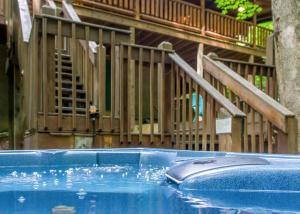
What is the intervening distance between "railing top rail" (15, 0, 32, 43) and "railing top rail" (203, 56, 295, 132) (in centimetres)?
244

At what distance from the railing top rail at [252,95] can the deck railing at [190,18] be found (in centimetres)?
522

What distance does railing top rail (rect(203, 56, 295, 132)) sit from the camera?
391 centimetres

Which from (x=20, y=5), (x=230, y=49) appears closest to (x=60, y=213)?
(x=20, y=5)

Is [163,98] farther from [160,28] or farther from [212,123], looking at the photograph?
[160,28]

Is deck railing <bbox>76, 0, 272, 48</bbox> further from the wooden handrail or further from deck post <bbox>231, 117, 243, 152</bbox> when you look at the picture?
deck post <bbox>231, 117, 243, 152</bbox>

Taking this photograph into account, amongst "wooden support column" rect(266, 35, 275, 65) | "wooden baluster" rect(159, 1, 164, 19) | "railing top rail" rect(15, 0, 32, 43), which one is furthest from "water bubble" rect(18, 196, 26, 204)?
"wooden baluster" rect(159, 1, 164, 19)

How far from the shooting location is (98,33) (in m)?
4.80

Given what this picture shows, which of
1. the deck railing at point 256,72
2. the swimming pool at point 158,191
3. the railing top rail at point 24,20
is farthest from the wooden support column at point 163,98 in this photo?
the swimming pool at point 158,191

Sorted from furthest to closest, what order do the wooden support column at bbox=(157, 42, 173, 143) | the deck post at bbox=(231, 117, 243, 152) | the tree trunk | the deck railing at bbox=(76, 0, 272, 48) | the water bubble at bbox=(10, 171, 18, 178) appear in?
the deck railing at bbox=(76, 0, 272, 48) < the tree trunk < the wooden support column at bbox=(157, 42, 173, 143) < the deck post at bbox=(231, 117, 243, 152) < the water bubble at bbox=(10, 171, 18, 178)

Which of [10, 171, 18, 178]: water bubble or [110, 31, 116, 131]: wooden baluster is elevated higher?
[110, 31, 116, 131]: wooden baluster

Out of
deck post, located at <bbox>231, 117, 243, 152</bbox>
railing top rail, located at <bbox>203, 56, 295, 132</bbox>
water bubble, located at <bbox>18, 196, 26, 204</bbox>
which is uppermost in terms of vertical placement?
railing top rail, located at <bbox>203, 56, 295, 132</bbox>

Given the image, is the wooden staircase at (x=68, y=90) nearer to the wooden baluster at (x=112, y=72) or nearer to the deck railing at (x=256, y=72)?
the wooden baluster at (x=112, y=72)

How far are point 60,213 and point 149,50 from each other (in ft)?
12.3

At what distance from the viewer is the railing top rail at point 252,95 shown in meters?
3.91
